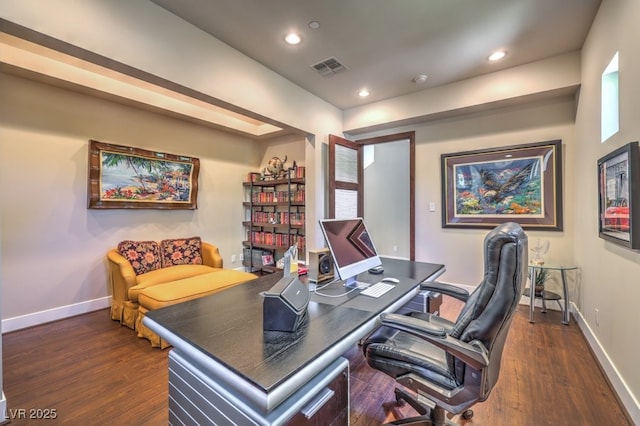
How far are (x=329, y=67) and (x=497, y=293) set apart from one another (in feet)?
9.70

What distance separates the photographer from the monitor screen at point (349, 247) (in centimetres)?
172

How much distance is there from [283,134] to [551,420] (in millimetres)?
4707

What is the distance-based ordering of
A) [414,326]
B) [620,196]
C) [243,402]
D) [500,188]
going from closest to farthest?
[243,402] → [414,326] → [620,196] → [500,188]

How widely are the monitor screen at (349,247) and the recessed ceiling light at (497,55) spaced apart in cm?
244

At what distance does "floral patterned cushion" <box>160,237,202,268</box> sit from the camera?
3.69 meters

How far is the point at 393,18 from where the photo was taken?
2414 millimetres

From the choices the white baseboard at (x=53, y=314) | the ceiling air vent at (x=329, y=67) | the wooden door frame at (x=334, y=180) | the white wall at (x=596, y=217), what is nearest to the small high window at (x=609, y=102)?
the white wall at (x=596, y=217)

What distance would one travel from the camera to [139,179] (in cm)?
375

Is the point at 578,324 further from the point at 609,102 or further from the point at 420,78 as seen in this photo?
the point at 420,78

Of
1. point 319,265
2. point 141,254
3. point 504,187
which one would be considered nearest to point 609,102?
point 504,187

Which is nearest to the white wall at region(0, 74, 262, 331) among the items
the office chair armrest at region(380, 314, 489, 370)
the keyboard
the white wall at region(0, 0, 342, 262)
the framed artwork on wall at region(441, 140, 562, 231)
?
the white wall at region(0, 0, 342, 262)

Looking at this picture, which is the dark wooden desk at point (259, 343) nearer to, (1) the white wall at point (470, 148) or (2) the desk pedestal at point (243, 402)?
(2) the desk pedestal at point (243, 402)

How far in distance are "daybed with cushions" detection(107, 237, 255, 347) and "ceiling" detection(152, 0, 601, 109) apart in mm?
2434

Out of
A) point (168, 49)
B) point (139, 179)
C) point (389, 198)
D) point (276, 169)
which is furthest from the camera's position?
point (389, 198)
